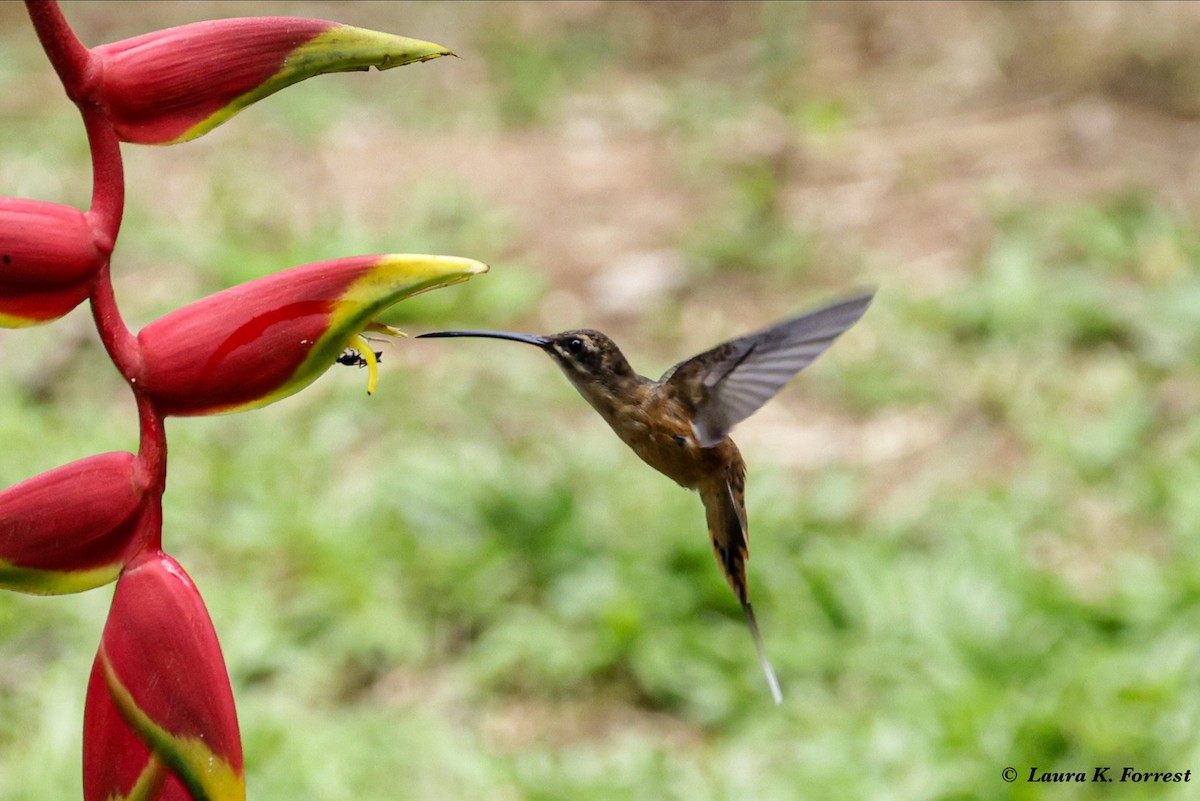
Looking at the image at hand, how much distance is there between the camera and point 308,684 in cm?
→ 255

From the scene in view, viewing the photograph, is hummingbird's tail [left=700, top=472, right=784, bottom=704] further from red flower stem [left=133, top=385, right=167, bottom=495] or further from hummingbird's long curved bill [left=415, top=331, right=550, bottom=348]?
red flower stem [left=133, top=385, right=167, bottom=495]

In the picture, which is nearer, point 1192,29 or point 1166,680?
point 1166,680

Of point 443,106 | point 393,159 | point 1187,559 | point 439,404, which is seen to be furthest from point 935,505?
point 443,106

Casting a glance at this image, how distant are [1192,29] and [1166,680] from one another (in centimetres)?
342

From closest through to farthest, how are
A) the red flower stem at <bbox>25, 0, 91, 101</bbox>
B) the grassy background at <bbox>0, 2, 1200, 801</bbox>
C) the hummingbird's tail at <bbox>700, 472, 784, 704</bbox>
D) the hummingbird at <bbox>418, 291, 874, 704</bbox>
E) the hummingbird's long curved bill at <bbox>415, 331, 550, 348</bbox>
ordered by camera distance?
1. the red flower stem at <bbox>25, 0, 91, 101</bbox>
2. the hummingbird's long curved bill at <bbox>415, 331, 550, 348</bbox>
3. the hummingbird at <bbox>418, 291, 874, 704</bbox>
4. the hummingbird's tail at <bbox>700, 472, 784, 704</bbox>
5. the grassy background at <bbox>0, 2, 1200, 801</bbox>

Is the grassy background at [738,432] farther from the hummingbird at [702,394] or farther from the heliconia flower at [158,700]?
the heliconia flower at [158,700]

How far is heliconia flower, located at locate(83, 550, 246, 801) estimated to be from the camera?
0.62 m

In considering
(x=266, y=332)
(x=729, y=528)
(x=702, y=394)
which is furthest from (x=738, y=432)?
(x=266, y=332)

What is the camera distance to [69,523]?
621 millimetres

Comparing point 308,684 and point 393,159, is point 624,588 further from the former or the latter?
point 393,159

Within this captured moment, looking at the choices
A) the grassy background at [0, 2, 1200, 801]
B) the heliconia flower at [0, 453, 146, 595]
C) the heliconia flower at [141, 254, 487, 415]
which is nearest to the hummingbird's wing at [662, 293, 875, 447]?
the heliconia flower at [141, 254, 487, 415]

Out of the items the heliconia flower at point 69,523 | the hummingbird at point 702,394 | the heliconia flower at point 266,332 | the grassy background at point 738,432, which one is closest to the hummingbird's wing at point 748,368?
the hummingbird at point 702,394

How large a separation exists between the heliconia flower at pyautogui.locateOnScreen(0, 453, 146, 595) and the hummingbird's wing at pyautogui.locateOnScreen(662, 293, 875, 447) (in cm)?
58

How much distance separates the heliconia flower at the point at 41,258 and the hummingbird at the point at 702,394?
488 millimetres
